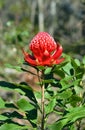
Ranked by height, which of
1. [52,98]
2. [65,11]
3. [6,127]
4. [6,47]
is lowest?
[6,127]

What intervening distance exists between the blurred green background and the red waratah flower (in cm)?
20

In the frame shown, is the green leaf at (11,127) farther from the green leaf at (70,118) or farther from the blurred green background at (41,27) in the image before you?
the blurred green background at (41,27)

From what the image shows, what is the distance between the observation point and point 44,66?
8.84 feet

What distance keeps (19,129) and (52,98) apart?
0.92 feet

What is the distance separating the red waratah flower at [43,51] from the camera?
8.71ft

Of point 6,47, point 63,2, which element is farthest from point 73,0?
point 6,47

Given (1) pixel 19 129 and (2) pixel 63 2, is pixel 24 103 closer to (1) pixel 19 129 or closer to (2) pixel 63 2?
(1) pixel 19 129

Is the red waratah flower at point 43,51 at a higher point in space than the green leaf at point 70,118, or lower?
higher

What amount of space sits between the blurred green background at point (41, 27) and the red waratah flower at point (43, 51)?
0.20m

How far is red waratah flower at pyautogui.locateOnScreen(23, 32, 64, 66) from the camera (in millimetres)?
2654

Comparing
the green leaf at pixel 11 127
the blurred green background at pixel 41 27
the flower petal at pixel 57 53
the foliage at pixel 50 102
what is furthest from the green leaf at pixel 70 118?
the blurred green background at pixel 41 27

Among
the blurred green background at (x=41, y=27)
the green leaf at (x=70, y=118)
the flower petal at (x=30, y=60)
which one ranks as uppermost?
the blurred green background at (x=41, y=27)

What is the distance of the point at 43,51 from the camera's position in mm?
2664

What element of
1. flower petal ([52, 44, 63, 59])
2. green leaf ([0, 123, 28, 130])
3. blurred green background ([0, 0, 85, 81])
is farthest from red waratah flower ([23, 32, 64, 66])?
green leaf ([0, 123, 28, 130])
